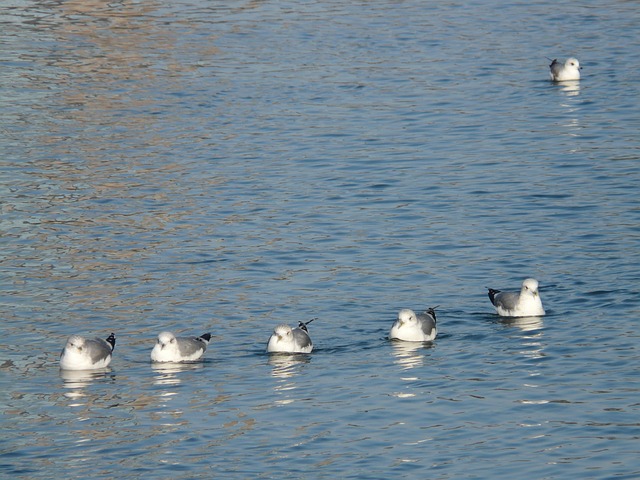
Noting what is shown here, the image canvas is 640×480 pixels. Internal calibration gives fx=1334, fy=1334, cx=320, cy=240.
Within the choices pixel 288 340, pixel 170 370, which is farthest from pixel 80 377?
pixel 288 340

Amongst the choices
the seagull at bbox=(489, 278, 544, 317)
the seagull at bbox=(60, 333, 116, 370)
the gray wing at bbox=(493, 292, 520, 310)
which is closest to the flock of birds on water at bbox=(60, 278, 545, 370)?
the seagull at bbox=(60, 333, 116, 370)

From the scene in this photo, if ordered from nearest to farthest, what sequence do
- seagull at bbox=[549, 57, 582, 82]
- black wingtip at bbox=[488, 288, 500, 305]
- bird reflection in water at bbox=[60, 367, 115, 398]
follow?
1. bird reflection in water at bbox=[60, 367, 115, 398]
2. black wingtip at bbox=[488, 288, 500, 305]
3. seagull at bbox=[549, 57, 582, 82]

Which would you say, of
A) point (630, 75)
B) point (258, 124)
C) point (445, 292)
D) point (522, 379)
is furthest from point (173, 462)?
point (630, 75)

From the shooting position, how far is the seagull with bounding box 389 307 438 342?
20531mm

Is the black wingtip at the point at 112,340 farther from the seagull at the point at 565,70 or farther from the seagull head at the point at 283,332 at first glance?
the seagull at the point at 565,70

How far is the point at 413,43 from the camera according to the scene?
44375 millimetres

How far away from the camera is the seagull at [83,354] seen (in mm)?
19766

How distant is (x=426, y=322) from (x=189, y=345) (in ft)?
12.1

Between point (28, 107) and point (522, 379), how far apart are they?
22011 mm

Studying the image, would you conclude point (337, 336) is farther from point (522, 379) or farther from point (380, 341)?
point (522, 379)

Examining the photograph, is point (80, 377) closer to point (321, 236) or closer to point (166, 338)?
point (166, 338)

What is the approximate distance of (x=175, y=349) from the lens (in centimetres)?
2005

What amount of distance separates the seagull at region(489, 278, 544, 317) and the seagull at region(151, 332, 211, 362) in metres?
5.05

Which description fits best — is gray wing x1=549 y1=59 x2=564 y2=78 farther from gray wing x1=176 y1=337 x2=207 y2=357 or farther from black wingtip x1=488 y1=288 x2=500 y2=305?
gray wing x1=176 y1=337 x2=207 y2=357
